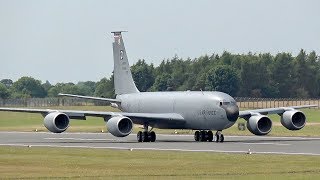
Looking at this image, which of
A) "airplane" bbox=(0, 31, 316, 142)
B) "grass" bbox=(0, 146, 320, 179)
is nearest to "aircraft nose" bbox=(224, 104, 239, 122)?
"airplane" bbox=(0, 31, 316, 142)

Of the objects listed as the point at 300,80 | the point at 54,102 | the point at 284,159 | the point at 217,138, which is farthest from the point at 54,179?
the point at 300,80

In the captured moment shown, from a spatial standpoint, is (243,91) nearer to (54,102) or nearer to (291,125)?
(54,102)

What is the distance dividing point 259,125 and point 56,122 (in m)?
12.6

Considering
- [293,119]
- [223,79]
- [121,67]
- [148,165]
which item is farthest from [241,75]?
[148,165]

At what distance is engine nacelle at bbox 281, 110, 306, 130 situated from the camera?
73.5 m

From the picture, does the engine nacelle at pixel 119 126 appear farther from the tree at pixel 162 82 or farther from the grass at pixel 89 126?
the tree at pixel 162 82

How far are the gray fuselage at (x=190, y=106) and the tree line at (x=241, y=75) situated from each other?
Result: 72.6m

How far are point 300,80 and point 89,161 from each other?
120155 millimetres

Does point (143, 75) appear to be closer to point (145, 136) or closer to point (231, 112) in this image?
point (145, 136)

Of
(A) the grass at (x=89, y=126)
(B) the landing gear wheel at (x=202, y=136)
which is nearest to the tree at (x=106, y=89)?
(A) the grass at (x=89, y=126)

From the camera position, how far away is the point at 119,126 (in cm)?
7044

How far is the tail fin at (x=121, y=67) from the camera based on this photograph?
84250mm

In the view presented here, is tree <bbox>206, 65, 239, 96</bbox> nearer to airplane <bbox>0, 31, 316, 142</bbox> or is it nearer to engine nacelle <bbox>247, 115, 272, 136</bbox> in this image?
airplane <bbox>0, 31, 316, 142</bbox>

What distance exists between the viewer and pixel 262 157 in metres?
51.4
